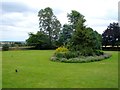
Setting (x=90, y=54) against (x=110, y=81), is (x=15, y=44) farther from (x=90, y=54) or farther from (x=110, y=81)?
(x=110, y=81)

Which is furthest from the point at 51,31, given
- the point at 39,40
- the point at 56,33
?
the point at 39,40

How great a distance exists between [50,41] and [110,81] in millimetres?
39966

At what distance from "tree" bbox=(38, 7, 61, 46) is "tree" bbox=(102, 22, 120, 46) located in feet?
33.6

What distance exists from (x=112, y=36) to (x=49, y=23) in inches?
546

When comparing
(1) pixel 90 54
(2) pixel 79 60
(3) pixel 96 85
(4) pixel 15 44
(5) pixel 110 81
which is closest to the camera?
(3) pixel 96 85

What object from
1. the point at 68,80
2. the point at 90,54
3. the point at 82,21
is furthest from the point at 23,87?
the point at 82,21

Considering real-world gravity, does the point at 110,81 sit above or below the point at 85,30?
below

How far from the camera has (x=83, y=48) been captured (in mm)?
26000

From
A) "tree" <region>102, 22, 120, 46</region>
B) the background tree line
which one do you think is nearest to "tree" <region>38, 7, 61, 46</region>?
the background tree line

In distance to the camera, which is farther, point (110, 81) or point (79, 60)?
point (79, 60)

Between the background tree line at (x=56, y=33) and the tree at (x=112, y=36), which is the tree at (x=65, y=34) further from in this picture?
the tree at (x=112, y=36)

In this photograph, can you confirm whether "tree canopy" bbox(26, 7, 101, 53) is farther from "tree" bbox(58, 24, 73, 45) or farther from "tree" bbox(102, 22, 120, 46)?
"tree" bbox(102, 22, 120, 46)

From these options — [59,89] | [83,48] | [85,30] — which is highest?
[85,30]

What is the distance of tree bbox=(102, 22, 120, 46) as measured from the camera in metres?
52.2
